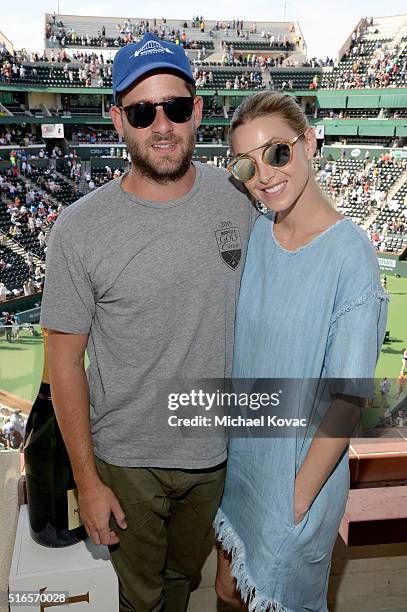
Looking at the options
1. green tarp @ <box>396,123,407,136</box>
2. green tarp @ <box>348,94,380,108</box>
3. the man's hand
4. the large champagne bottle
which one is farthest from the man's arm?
green tarp @ <box>348,94,380,108</box>

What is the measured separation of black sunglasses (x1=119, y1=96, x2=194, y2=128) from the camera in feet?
5.91

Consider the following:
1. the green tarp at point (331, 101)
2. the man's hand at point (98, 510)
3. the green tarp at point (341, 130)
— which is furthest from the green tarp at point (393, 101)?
the man's hand at point (98, 510)

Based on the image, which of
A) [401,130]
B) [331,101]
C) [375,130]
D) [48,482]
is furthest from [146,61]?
[331,101]

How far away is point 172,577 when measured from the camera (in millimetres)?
2191

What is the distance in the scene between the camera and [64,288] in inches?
69.6

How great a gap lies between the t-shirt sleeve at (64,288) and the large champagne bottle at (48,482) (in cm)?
29

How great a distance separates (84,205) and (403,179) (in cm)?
2832

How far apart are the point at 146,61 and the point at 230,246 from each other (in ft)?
2.00

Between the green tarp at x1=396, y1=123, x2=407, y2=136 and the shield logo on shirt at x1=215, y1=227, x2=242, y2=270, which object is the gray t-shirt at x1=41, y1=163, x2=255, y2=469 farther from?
the green tarp at x1=396, y1=123, x2=407, y2=136

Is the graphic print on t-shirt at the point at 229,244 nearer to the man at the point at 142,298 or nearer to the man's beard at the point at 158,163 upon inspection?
the man at the point at 142,298

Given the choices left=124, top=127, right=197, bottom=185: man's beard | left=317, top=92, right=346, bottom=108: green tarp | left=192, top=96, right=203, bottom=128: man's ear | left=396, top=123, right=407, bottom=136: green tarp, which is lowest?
left=124, top=127, right=197, bottom=185: man's beard

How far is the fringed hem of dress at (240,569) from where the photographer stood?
1797mm

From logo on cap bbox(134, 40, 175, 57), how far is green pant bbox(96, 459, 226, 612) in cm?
130

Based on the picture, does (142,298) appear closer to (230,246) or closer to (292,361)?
(230,246)
